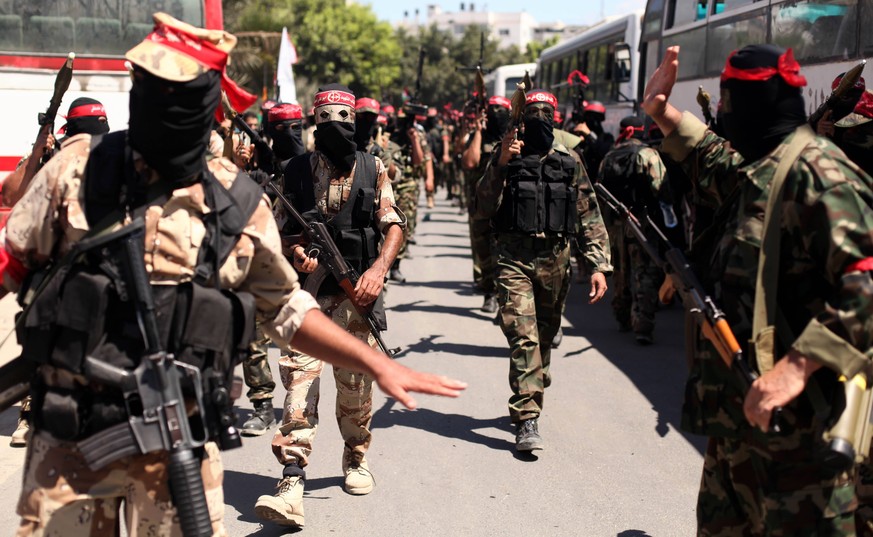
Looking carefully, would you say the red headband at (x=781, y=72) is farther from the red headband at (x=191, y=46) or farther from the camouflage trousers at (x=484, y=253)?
the camouflage trousers at (x=484, y=253)

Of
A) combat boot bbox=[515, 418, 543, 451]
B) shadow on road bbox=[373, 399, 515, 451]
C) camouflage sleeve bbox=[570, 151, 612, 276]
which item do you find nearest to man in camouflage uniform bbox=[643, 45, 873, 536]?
A: combat boot bbox=[515, 418, 543, 451]

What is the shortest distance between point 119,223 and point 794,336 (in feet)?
6.20

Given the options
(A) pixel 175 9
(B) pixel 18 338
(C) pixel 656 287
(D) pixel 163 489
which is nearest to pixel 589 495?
(D) pixel 163 489

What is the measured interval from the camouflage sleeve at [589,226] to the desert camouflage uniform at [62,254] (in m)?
3.83

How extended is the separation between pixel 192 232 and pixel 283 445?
245 centimetres

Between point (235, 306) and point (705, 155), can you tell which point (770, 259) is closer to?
point (705, 155)

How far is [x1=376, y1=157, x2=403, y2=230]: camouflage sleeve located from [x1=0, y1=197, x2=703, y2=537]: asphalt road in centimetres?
139

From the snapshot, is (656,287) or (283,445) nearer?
(283,445)

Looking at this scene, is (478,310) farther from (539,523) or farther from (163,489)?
(163,489)

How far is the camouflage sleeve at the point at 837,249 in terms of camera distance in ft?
9.00

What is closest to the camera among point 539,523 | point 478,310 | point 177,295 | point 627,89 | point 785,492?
point 177,295

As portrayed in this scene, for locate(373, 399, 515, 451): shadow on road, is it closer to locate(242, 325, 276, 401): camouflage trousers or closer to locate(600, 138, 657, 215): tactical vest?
locate(242, 325, 276, 401): camouflage trousers

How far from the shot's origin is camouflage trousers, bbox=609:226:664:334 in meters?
9.42

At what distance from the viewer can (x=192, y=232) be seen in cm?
274
